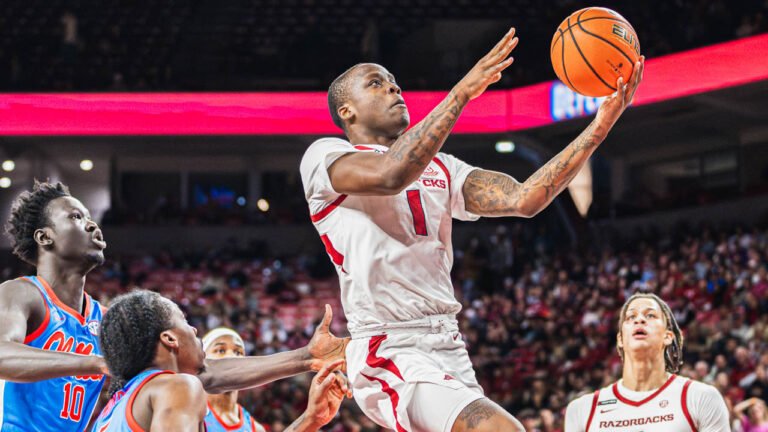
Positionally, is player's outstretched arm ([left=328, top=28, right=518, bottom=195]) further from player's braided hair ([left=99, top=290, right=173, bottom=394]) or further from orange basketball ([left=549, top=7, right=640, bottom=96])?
player's braided hair ([left=99, top=290, right=173, bottom=394])

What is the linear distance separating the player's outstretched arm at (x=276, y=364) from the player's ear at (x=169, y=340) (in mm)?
782

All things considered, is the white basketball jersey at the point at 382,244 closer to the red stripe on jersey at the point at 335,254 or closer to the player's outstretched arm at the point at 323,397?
the red stripe on jersey at the point at 335,254

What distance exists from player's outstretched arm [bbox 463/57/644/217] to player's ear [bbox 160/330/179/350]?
1256 millimetres

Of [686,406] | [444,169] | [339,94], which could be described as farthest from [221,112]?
[444,169]

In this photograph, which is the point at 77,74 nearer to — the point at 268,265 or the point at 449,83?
the point at 268,265

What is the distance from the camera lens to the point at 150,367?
344cm

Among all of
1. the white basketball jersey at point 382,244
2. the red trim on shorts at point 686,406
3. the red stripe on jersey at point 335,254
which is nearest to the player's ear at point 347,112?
the white basketball jersey at point 382,244

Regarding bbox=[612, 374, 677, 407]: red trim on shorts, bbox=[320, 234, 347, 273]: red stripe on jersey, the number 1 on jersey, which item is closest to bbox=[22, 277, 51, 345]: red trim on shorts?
bbox=[320, 234, 347, 273]: red stripe on jersey

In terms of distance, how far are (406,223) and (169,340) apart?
3.07 feet

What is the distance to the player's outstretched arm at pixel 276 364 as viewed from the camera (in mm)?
4207

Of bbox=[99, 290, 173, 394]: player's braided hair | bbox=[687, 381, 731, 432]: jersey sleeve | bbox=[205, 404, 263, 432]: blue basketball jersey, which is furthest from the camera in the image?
bbox=[205, 404, 263, 432]: blue basketball jersey

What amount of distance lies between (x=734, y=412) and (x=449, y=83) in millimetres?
9794

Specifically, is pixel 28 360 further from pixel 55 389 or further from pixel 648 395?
pixel 648 395

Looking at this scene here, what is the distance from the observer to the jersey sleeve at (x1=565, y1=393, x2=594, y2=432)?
5305mm
